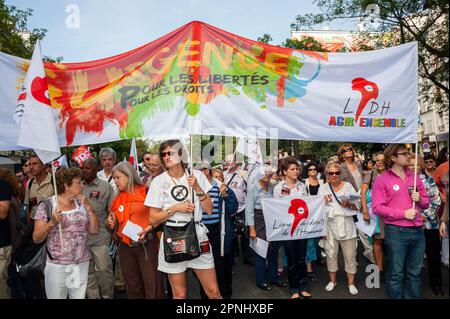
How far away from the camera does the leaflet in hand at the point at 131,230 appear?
14.0 ft

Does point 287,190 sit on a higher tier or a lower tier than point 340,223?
higher

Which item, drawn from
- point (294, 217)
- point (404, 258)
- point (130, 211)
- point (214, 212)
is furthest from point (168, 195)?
point (404, 258)

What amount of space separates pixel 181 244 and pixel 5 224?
2.01m

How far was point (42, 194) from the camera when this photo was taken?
19.0 ft

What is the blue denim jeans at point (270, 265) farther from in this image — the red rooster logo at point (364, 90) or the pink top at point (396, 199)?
the red rooster logo at point (364, 90)

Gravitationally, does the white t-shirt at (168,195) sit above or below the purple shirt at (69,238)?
above

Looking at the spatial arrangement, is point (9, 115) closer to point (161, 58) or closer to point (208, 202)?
point (161, 58)

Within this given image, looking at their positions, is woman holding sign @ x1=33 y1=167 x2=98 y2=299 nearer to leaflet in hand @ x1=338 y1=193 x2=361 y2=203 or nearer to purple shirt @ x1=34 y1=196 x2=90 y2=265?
purple shirt @ x1=34 y1=196 x2=90 y2=265

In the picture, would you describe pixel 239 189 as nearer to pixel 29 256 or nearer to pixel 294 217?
pixel 294 217

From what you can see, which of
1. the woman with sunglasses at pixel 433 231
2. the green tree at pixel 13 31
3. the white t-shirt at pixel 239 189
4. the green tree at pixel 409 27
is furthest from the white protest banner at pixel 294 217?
the green tree at pixel 13 31

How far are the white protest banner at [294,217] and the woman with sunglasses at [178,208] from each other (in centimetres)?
179

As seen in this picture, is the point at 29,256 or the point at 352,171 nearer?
the point at 29,256

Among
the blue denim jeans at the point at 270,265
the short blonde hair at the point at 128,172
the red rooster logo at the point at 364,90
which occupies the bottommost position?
the blue denim jeans at the point at 270,265

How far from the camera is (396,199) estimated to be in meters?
4.51
